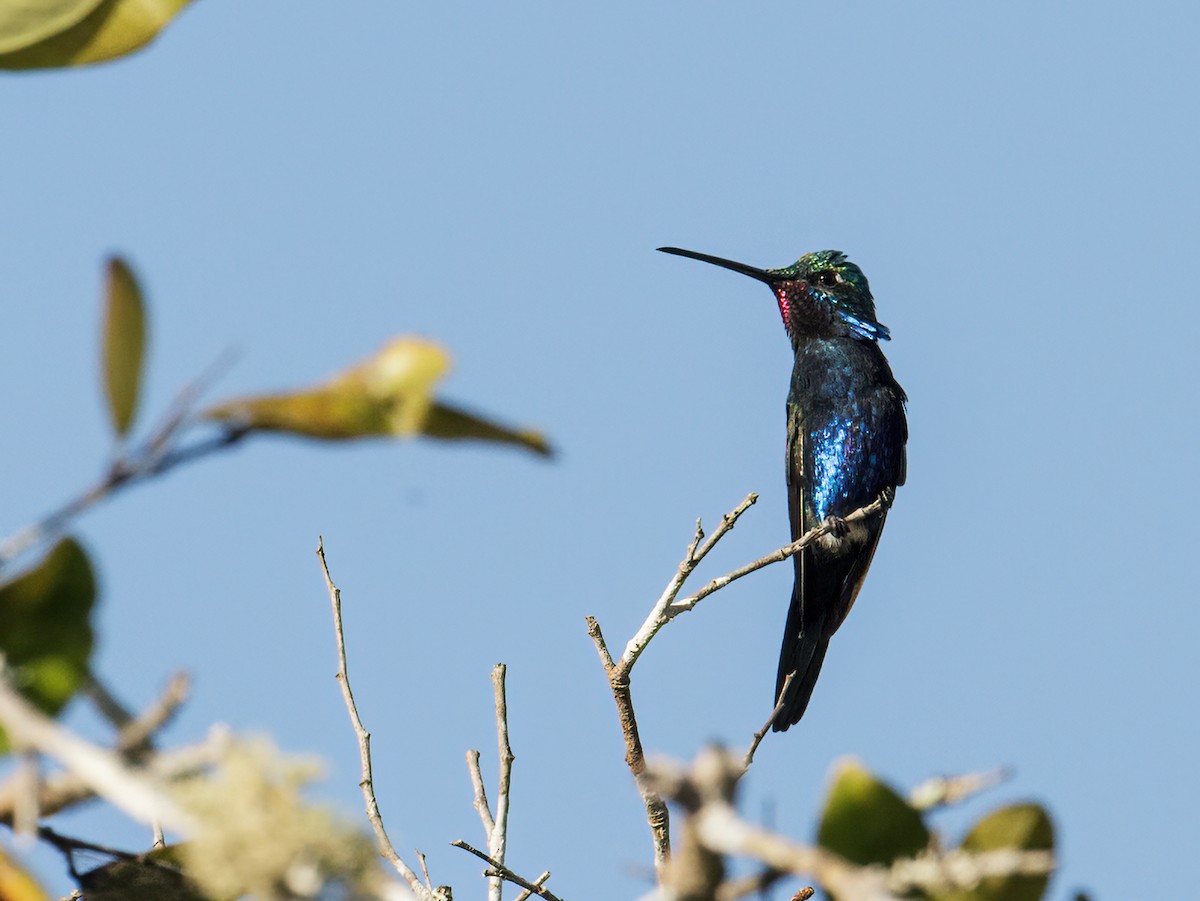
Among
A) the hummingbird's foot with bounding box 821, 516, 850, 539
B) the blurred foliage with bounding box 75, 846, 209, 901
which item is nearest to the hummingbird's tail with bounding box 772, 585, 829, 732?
the hummingbird's foot with bounding box 821, 516, 850, 539

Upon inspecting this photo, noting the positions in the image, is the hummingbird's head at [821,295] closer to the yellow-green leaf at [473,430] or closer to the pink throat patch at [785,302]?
the pink throat patch at [785,302]

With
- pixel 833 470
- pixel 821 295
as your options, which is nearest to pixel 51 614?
pixel 833 470

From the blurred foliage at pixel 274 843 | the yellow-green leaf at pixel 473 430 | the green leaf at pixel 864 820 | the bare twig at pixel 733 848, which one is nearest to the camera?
the bare twig at pixel 733 848

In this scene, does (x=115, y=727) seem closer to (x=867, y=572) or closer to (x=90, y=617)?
(x=90, y=617)

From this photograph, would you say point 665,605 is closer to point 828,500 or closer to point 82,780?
point 82,780

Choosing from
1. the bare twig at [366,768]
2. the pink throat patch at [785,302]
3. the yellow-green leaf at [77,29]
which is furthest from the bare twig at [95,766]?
the pink throat patch at [785,302]

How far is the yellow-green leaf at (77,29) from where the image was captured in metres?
1.44

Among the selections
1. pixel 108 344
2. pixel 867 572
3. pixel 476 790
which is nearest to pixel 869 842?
pixel 108 344

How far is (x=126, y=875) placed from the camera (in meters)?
1.46

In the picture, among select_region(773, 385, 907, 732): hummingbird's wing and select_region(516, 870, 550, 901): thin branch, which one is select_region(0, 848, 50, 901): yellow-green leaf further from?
select_region(773, 385, 907, 732): hummingbird's wing

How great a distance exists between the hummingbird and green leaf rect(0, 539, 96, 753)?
571cm

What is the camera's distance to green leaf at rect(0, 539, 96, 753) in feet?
3.79

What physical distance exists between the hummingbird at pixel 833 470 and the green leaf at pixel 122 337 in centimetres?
582

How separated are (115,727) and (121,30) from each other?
75cm
